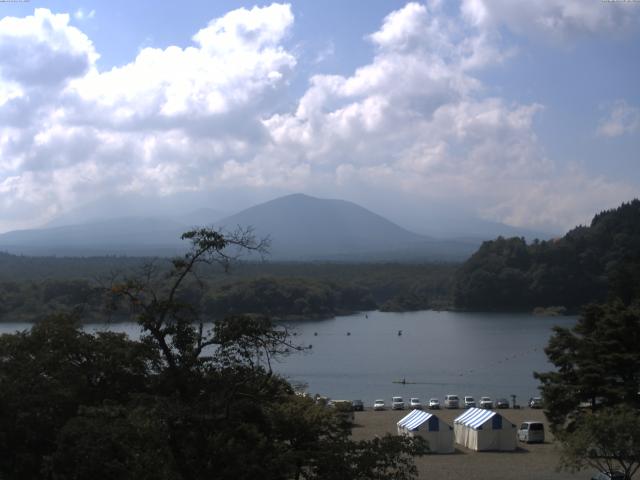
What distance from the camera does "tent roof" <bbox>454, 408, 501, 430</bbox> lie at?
1130 centimetres

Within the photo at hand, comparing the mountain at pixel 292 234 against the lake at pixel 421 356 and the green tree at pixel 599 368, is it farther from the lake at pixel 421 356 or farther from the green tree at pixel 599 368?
the green tree at pixel 599 368

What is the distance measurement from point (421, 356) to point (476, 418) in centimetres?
1546

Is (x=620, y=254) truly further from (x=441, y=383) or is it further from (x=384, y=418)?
(x=384, y=418)

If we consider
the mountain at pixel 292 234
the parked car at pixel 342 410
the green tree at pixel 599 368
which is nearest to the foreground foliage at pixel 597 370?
the green tree at pixel 599 368

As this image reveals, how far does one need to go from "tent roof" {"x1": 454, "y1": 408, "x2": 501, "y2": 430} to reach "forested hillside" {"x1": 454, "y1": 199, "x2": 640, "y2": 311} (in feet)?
100

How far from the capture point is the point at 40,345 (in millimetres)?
6082

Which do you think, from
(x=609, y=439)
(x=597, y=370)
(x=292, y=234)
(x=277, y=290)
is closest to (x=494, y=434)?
(x=597, y=370)

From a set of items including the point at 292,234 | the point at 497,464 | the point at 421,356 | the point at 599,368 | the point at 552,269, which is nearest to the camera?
the point at 599,368

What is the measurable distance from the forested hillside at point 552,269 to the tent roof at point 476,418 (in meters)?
30.6

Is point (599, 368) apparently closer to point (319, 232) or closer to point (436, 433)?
point (436, 433)

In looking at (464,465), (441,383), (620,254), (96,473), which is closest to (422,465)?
(464,465)

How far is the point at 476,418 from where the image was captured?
11.6 m

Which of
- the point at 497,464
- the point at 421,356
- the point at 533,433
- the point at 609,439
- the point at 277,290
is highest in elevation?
the point at 277,290

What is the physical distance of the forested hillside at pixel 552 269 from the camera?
42094 millimetres
